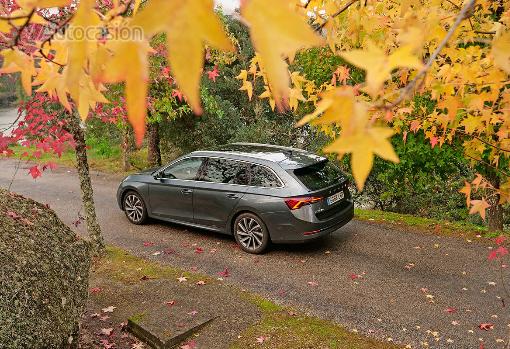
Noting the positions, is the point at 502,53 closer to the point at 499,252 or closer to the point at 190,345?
the point at 499,252

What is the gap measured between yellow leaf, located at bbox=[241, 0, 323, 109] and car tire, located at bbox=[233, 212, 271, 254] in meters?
6.43

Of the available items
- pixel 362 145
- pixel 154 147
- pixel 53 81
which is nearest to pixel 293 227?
pixel 53 81

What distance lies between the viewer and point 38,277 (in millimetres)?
3877

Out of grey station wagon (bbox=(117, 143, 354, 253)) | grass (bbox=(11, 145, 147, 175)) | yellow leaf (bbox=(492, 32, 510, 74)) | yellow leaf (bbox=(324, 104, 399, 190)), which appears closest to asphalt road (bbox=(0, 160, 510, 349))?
grey station wagon (bbox=(117, 143, 354, 253))

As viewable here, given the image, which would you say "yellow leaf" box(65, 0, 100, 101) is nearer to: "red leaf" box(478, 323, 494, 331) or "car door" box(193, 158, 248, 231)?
"red leaf" box(478, 323, 494, 331)

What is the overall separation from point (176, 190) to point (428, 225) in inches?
192

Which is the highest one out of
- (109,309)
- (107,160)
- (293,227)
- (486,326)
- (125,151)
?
(125,151)

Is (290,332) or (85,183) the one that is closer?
(290,332)

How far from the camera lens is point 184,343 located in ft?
15.4

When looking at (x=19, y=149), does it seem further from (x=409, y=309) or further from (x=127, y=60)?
(x=127, y=60)

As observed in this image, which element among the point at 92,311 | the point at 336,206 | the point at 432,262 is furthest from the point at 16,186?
the point at 432,262

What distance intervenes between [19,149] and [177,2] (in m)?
22.7

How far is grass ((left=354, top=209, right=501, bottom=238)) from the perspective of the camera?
323 inches

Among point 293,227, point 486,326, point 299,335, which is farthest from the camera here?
point 293,227
